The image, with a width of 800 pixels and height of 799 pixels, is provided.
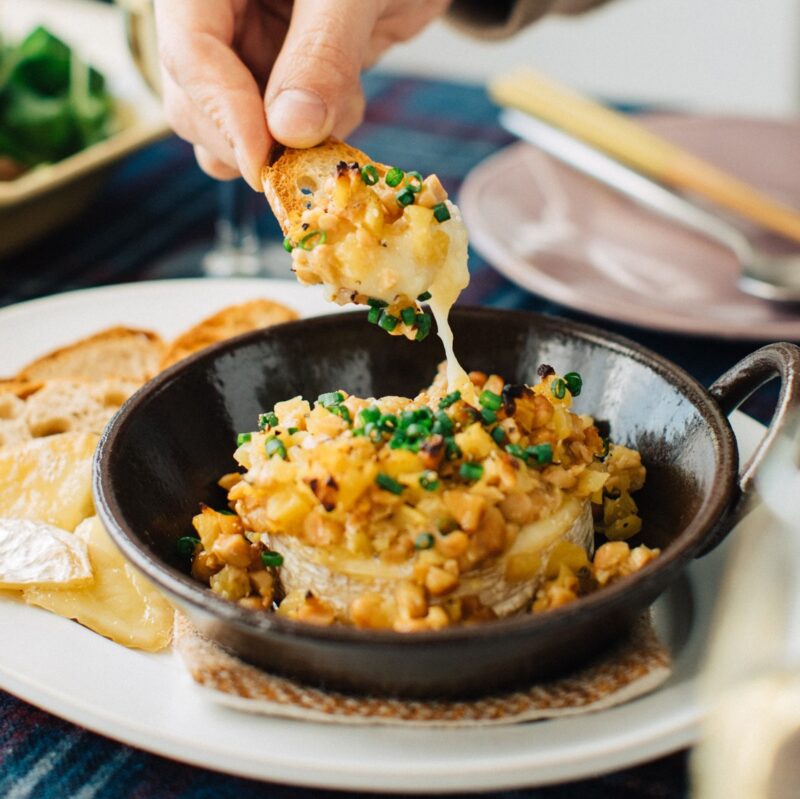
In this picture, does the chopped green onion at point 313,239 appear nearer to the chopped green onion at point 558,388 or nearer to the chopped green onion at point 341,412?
the chopped green onion at point 341,412

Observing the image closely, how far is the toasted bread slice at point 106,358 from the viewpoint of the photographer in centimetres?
285

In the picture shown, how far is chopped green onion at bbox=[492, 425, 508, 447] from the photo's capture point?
6.14 ft

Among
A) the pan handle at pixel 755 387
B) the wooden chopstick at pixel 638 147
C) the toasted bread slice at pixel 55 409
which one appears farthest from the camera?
the wooden chopstick at pixel 638 147

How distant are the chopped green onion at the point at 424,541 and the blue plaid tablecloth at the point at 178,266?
417 mm

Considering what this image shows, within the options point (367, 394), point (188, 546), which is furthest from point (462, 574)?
point (367, 394)

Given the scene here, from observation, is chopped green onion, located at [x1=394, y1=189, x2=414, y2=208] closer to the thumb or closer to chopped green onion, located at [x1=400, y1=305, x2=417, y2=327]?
chopped green onion, located at [x1=400, y1=305, x2=417, y2=327]

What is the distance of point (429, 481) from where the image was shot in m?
1.75

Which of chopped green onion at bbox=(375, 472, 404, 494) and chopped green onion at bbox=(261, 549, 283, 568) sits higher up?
chopped green onion at bbox=(375, 472, 404, 494)

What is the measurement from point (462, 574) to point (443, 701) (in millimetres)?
216

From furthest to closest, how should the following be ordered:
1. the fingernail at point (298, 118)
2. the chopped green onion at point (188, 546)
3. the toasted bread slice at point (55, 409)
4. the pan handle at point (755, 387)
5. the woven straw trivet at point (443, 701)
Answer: the toasted bread slice at point (55, 409), the fingernail at point (298, 118), the chopped green onion at point (188, 546), the pan handle at point (755, 387), the woven straw trivet at point (443, 701)

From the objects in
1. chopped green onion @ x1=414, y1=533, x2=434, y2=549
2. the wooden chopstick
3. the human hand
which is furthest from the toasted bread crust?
the wooden chopstick

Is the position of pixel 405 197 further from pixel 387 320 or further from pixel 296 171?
pixel 296 171

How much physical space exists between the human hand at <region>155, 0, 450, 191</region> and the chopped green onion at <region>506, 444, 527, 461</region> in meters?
0.87

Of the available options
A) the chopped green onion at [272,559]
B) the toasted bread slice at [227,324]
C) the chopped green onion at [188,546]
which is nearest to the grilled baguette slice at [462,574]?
the chopped green onion at [272,559]
